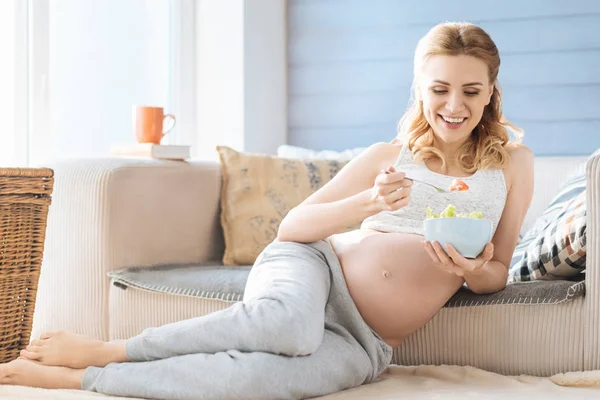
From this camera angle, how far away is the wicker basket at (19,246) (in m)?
2.14

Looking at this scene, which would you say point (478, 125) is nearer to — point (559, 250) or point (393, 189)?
point (559, 250)

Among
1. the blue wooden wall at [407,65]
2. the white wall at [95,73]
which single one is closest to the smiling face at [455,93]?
the white wall at [95,73]

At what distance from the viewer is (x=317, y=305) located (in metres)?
1.87

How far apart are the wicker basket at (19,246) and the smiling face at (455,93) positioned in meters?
0.96

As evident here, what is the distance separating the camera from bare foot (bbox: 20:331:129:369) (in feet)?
6.31

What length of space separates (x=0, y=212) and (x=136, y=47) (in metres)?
1.73

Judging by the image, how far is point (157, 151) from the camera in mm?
2781

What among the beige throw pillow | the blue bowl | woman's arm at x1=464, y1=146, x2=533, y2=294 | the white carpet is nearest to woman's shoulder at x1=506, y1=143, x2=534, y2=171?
woman's arm at x1=464, y1=146, x2=533, y2=294

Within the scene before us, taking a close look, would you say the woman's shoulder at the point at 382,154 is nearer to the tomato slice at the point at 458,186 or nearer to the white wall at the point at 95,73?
the tomato slice at the point at 458,186

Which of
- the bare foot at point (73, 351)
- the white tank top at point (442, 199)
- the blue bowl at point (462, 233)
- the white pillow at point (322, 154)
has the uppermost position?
the white pillow at point (322, 154)

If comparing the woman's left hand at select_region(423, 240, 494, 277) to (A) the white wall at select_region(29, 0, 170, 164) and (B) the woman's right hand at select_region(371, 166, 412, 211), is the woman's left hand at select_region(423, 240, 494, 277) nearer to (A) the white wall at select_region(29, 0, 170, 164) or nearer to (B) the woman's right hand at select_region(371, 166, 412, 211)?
(B) the woman's right hand at select_region(371, 166, 412, 211)

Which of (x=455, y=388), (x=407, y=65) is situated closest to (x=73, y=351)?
(x=455, y=388)

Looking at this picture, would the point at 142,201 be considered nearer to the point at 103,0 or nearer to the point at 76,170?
the point at 76,170

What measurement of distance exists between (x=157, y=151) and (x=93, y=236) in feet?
1.35
